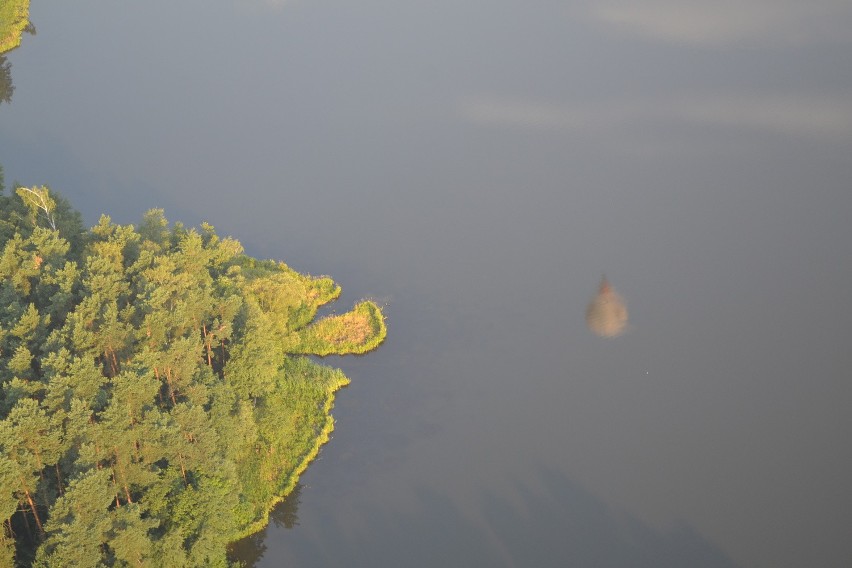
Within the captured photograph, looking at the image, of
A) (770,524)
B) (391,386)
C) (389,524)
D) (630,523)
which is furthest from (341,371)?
(770,524)

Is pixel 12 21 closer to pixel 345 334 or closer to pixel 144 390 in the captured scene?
pixel 345 334

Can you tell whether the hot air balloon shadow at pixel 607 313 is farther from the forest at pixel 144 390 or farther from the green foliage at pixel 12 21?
the green foliage at pixel 12 21

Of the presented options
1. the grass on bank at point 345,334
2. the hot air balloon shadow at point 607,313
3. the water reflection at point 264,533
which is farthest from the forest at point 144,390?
the hot air balloon shadow at point 607,313

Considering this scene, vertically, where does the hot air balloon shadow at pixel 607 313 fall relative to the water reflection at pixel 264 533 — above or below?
above

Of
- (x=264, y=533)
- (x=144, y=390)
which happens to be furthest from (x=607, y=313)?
(x=144, y=390)

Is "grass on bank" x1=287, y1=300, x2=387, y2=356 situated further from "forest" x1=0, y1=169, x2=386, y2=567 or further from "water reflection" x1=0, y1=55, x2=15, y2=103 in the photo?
"water reflection" x1=0, y1=55, x2=15, y2=103

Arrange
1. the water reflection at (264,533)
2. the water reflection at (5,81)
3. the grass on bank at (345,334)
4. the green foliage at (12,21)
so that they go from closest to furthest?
the water reflection at (264,533) < the grass on bank at (345,334) < the water reflection at (5,81) < the green foliage at (12,21)

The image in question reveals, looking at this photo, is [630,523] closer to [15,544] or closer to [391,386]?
[391,386]

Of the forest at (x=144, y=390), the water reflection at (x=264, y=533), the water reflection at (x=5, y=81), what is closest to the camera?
the forest at (x=144, y=390)
